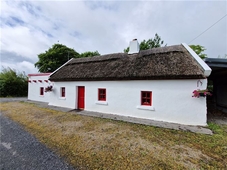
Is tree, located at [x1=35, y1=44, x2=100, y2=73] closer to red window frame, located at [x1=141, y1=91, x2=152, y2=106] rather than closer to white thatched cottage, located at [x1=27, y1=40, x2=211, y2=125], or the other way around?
white thatched cottage, located at [x1=27, y1=40, x2=211, y2=125]

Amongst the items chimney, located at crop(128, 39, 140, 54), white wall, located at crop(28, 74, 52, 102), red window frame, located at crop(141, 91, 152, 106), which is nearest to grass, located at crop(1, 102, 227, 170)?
red window frame, located at crop(141, 91, 152, 106)

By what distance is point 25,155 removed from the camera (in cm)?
366

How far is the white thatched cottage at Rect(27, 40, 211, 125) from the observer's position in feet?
20.1

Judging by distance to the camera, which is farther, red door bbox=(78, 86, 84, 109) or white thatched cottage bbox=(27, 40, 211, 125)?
red door bbox=(78, 86, 84, 109)

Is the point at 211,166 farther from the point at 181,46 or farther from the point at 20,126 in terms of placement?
the point at 20,126

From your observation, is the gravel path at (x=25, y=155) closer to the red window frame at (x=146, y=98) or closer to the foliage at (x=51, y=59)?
the red window frame at (x=146, y=98)

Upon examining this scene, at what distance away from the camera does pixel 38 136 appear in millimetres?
4930

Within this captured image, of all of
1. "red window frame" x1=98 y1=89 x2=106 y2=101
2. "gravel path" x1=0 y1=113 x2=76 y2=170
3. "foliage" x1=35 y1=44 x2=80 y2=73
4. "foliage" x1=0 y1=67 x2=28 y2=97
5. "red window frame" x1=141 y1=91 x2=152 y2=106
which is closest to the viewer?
"gravel path" x1=0 y1=113 x2=76 y2=170

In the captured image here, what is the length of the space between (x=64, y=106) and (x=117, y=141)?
8.15 m

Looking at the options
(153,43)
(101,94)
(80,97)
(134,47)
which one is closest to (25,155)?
(101,94)

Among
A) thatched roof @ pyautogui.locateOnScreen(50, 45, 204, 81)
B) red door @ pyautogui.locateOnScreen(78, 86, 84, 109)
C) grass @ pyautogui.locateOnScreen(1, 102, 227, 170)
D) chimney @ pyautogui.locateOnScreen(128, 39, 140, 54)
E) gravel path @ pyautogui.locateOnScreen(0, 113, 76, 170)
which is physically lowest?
gravel path @ pyautogui.locateOnScreen(0, 113, 76, 170)

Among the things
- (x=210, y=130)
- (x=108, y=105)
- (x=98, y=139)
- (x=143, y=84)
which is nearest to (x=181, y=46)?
(x=143, y=84)

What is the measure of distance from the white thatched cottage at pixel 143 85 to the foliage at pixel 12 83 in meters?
15.5

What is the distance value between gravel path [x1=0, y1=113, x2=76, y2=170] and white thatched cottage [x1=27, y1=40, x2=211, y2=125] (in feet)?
16.5
